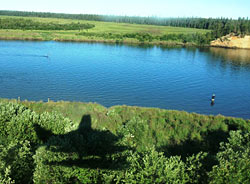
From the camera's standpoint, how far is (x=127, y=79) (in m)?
61.4

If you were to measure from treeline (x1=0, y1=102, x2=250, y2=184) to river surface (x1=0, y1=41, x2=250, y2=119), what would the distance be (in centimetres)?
1524

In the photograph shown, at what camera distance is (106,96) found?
49.3 meters

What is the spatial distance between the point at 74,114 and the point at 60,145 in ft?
40.9

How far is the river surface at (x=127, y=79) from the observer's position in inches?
1905

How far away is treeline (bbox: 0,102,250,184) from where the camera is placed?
15.4 m

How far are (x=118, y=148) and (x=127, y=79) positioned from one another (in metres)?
42.2

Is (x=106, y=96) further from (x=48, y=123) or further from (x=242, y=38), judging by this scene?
(x=242, y=38)

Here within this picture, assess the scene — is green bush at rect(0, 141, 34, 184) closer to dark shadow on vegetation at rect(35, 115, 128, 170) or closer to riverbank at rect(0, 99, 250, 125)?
dark shadow on vegetation at rect(35, 115, 128, 170)

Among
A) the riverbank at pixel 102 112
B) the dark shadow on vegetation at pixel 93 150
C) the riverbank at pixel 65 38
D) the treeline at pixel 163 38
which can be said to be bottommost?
the riverbank at pixel 102 112

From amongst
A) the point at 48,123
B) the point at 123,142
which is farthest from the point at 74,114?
the point at 123,142

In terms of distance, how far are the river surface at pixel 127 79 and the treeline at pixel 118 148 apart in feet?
50.0

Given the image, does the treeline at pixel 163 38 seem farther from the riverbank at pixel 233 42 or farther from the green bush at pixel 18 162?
the green bush at pixel 18 162

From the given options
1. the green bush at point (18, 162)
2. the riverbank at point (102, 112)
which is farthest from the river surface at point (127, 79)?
the green bush at point (18, 162)

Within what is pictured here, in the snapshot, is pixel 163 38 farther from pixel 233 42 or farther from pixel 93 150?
pixel 93 150
